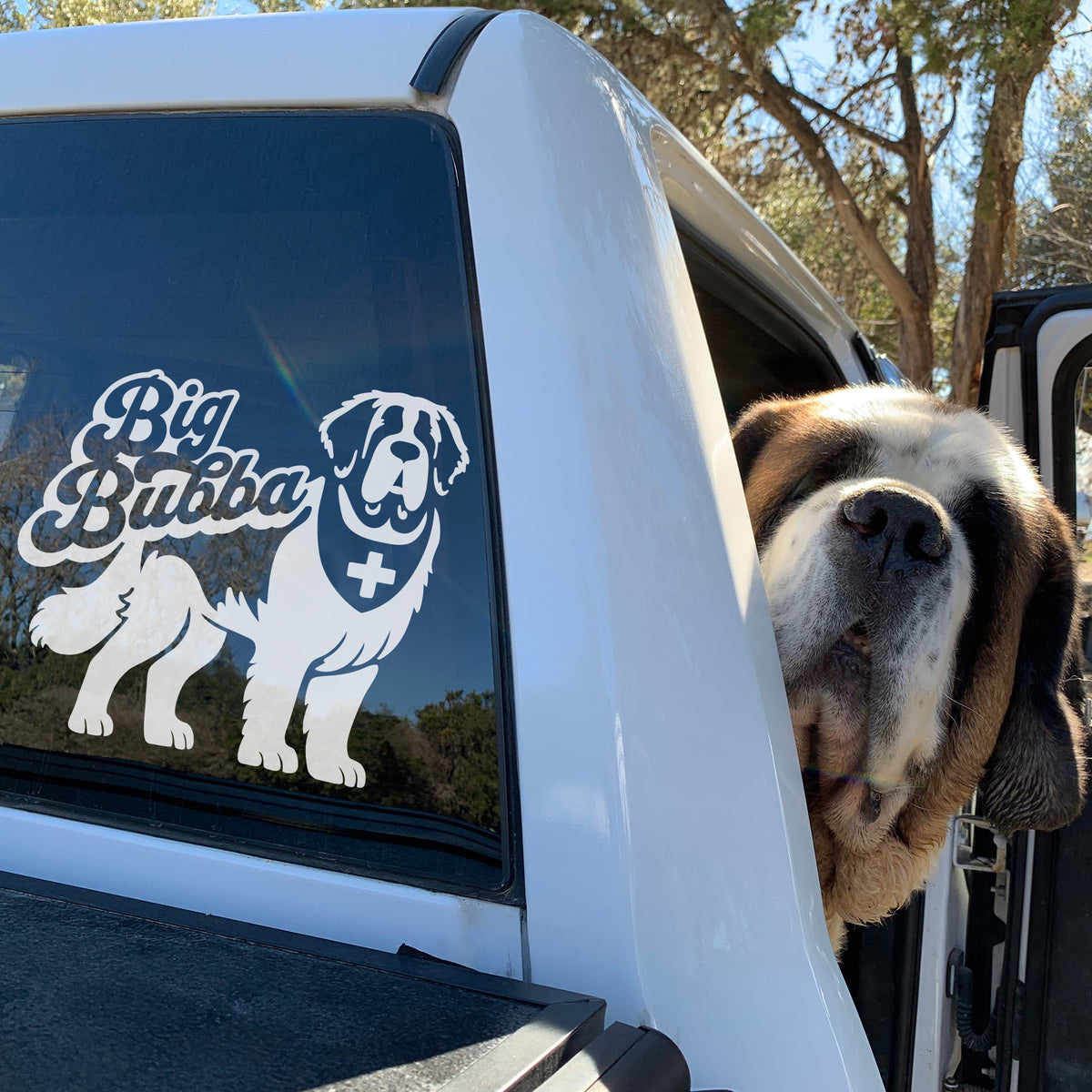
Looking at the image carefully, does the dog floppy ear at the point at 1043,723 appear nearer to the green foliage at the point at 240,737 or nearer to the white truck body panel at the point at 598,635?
the white truck body panel at the point at 598,635

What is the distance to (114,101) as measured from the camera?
1.39 metres

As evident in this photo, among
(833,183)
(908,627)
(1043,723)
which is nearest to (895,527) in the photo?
(908,627)

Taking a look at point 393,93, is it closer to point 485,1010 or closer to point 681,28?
point 485,1010

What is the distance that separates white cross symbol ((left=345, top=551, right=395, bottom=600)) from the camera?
1.18m

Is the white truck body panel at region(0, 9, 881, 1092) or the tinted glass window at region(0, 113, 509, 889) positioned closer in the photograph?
the white truck body panel at region(0, 9, 881, 1092)

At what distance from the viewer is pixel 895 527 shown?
1.67 meters

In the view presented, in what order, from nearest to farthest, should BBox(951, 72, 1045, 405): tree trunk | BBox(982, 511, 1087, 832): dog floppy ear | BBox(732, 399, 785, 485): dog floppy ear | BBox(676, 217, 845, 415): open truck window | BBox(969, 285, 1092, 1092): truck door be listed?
BBox(982, 511, 1087, 832): dog floppy ear, BBox(969, 285, 1092, 1092): truck door, BBox(732, 399, 785, 485): dog floppy ear, BBox(676, 217, 845, 415): open truck window, BBox(951, 72, 1045, 405): tree trunk

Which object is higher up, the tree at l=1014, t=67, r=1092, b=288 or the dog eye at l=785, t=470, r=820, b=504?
the tree at l=1014, t=67, r=1092, b=288

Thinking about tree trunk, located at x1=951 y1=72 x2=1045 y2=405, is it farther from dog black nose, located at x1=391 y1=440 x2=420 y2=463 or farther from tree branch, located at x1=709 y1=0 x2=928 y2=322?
dog black nose, located at x1=391 y1=440 x2=420 y2=463

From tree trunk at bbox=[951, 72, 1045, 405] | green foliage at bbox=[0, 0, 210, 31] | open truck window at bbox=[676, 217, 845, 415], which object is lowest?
open truck window at bbox=[676, 217, 845, 415]

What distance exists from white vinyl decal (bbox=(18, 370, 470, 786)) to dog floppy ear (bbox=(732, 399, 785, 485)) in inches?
49.4

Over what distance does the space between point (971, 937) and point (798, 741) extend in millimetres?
A: 1416

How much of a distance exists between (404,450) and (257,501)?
0.59 feet

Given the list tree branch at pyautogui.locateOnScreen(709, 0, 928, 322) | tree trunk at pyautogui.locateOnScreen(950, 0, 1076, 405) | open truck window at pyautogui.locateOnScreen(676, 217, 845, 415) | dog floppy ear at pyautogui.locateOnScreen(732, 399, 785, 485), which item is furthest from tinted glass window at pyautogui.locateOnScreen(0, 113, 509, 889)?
tree branch at pyautogui.locateOnScreen(709, 0, 928, 322)
